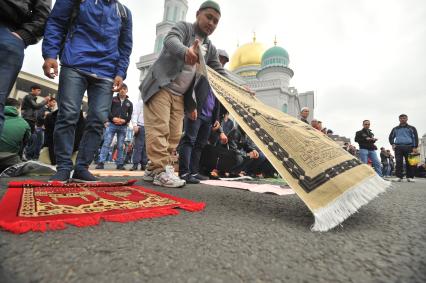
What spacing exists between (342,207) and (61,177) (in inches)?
66.4

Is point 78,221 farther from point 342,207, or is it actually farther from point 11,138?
point 11,138

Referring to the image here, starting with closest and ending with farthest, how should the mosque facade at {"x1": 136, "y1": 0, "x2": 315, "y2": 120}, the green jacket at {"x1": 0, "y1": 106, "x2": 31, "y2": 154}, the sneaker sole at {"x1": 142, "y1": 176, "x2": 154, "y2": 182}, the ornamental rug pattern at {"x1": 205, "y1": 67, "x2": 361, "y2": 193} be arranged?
the ornamental rug pattern at {"x1": 205, "y1": 67, "x2": 361, "y2": 193} < the sneaker sole at {"x1": 142, "y1": 176, "x2": 154, "y2": 182} < the green jacket at {"x1": 0, "y1": 106, "x2": 31, "y2": 154} < the mosque facade at {"x1": 136, "y1": 0, "x2": 315, "y2": 120}

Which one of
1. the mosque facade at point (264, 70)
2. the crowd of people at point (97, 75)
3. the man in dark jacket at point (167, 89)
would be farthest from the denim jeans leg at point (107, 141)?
the mosque facade at point (264, 70)

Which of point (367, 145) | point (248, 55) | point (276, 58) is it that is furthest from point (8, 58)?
point (248, 55)

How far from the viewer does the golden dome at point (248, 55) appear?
27.1m

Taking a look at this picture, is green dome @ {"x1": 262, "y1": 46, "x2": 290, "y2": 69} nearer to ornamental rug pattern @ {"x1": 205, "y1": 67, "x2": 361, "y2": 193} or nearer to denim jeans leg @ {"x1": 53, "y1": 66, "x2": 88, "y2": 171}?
denim jeans leg @ {"x1": 53, "y1": 66, "x2": 88, "y2": 171}

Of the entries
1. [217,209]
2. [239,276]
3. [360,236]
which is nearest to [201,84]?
[217,209]

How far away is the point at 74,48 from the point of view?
1710mm

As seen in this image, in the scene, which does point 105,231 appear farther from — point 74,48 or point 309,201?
point 74,48

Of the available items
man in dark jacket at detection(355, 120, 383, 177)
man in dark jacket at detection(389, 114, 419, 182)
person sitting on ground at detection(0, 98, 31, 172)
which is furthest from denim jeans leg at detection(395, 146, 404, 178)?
person sitting on ground at detection(0, 98, 31, 172)

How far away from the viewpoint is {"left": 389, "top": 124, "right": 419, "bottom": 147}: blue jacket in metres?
5.82

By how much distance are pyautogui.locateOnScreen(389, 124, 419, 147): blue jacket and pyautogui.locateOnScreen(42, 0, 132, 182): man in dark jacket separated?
6.71 meters

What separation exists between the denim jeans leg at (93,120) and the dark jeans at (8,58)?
21.0 inches

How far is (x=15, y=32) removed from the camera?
1295 millimetres
